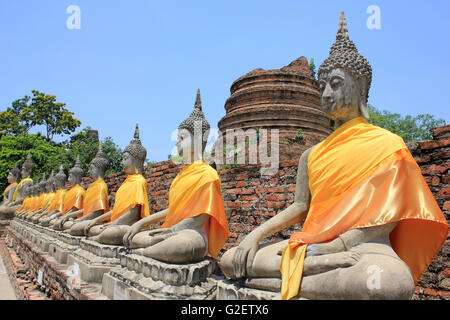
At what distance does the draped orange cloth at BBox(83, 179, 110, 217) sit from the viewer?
6.09 metres

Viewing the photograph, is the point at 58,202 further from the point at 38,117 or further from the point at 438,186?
the point at 38,117

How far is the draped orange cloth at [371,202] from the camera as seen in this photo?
2012 millimetres

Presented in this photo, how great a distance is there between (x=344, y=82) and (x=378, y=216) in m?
0.99

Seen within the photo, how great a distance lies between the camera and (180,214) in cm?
355

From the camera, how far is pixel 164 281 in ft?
9.61

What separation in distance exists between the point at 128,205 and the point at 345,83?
339cm

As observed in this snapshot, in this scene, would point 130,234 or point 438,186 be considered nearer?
point 438,186

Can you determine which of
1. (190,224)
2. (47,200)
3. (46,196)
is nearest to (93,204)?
(190,224)

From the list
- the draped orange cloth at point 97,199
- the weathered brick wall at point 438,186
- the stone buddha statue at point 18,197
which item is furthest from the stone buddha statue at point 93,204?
the stone buddha statue at point 18,197

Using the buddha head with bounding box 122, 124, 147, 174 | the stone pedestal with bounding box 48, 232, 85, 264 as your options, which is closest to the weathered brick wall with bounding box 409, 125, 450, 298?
the buddha head with bounding box 122, 124, 147, 174

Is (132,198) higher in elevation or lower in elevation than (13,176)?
lower

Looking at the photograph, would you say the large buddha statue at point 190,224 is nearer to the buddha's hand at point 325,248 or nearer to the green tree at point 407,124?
the buddha's hand at point 325,248
